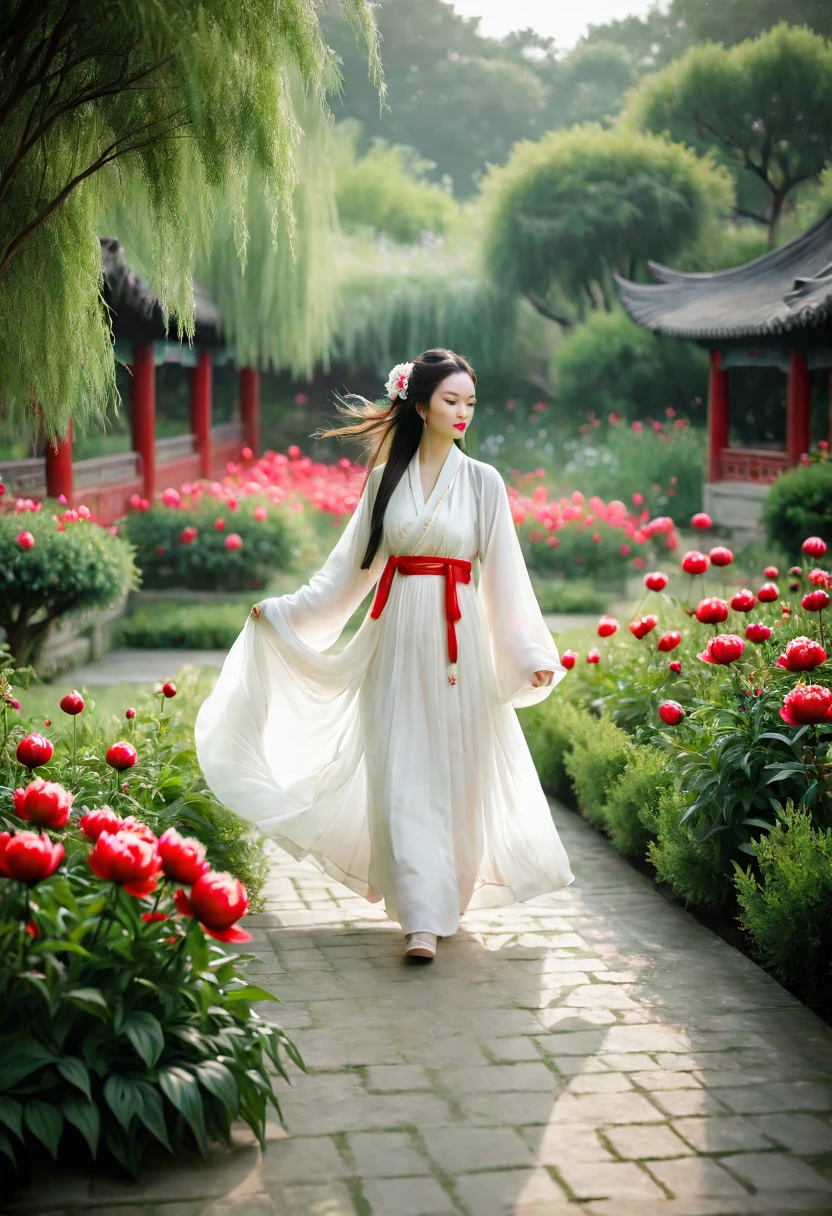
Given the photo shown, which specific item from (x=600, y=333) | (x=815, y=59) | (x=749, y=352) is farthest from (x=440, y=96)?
(x=749, y=352)

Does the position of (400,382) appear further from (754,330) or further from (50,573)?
(754,330)

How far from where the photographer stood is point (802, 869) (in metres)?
3.87

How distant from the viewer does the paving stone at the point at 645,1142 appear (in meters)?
3.04

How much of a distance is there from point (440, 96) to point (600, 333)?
54.9ft

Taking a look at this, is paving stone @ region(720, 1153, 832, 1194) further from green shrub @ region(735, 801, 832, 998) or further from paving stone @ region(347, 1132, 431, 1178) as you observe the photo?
green shrub @ region(735, 801, 832, 998)

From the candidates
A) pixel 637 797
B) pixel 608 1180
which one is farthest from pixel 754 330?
pixel 608 1180

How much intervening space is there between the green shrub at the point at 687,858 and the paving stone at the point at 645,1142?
1469mm

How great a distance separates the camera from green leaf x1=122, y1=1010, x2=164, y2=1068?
2820mm

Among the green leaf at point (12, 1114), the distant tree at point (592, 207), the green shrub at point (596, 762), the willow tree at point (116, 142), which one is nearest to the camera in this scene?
the green leaf at point (12, 1114)

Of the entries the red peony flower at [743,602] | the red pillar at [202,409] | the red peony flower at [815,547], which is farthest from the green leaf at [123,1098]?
the red pillar at [202,409]

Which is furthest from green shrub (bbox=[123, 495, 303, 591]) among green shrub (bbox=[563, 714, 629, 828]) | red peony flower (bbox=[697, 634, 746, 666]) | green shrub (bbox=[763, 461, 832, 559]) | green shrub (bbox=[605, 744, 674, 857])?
red peony flower (bbox=[697, 634, 746, 666])

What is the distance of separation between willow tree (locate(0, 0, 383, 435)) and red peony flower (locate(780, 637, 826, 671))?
2177 mm

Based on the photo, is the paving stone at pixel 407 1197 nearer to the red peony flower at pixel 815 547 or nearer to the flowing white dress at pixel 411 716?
the flowing white dress at pixel 411 716

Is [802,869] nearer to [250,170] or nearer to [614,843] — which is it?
[614,843]
